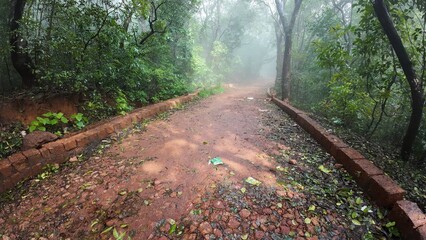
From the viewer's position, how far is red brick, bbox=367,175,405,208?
220 cm

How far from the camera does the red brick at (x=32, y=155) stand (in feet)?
9.66

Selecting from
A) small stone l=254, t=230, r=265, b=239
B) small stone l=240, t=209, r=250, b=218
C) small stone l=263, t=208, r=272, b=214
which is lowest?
small stone l=254, t=230, r=265, b=239

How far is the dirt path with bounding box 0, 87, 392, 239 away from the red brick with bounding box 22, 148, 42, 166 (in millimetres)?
295

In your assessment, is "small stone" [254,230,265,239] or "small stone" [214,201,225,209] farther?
"small stone" [214,201,225,209]

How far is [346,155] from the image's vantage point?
3.01 metres

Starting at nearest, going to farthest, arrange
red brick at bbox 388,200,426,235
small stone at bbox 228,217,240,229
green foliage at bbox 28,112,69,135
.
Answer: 1. red brick at bbox 388,200,426,235
2. small stone at bbox 228,217,240,229
3. green foliage at bbox 28,112,69,135

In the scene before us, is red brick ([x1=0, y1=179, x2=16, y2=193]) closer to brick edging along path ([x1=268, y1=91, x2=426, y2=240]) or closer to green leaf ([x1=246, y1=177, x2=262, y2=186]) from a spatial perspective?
green leaf ([x1=246, y1=177, x2=262, y2=186])

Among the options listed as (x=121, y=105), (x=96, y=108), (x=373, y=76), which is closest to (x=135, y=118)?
(x=121, y=105)

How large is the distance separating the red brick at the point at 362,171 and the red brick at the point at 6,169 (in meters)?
4.29

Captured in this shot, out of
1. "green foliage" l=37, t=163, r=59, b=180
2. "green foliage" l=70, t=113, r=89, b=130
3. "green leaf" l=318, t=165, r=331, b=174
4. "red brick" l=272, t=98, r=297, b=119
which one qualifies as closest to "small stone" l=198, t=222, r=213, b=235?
"green leaf" l=318, t=165, r=331, b=174

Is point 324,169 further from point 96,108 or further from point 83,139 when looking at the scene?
point 96,108

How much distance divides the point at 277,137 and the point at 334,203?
189 centimetres

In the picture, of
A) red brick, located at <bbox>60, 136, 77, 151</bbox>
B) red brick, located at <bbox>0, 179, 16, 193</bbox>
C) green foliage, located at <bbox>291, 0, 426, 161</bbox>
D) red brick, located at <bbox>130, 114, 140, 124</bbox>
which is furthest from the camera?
red brick, located at <bbox>130, 114, 140, 124</bbox>

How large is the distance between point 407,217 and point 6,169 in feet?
14.3
